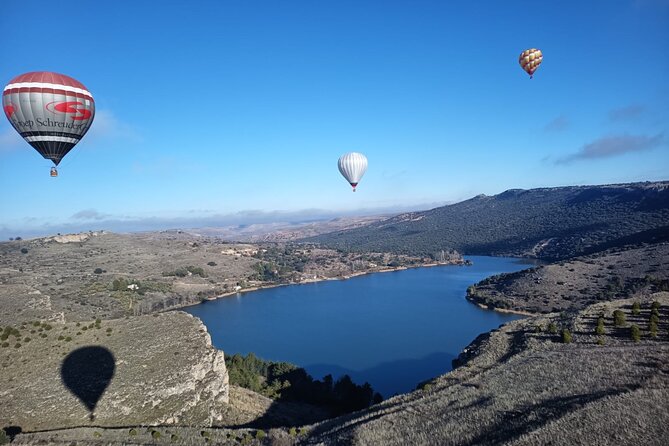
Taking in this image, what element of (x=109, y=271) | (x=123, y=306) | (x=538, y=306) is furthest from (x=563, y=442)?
(x=109, y=271)

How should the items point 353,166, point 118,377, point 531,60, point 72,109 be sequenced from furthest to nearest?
point 353,166 → point 531,60 → point 72,109 → point 118,377

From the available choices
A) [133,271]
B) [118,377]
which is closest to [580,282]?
[118,377]

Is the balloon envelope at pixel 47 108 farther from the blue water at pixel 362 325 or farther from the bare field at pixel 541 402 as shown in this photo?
the blue water at pixel 362 325

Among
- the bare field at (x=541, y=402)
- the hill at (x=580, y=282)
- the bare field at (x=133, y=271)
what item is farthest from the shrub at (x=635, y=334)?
the bare field at (x=133, y=271)

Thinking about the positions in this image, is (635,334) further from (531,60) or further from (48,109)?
(48,109)

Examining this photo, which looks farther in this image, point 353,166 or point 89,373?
point 353,166

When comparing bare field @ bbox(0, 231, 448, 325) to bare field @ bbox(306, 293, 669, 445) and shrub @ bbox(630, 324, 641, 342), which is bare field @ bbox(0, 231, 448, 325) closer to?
bare field @ bbox(306, 293, 669, 445)
